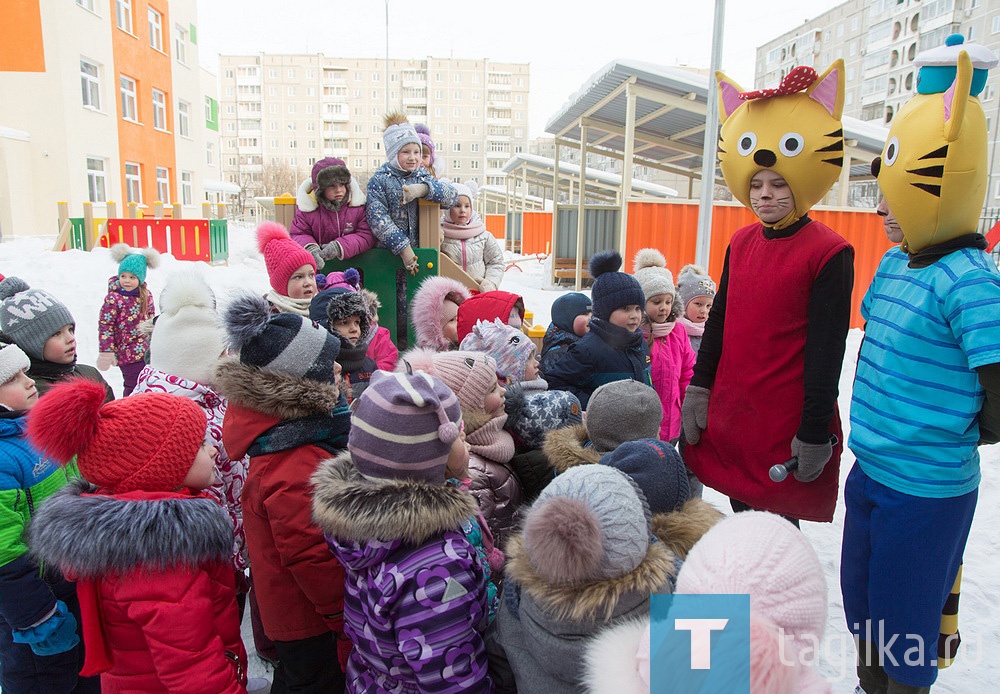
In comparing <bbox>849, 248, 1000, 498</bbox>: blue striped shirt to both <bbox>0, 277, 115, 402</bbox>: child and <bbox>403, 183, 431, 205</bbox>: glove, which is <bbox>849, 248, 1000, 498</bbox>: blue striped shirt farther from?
<bbox>403, 183, 431, 205</bbox>: glove

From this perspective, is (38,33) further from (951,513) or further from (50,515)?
(951,513)

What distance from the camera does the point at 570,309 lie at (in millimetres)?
3570

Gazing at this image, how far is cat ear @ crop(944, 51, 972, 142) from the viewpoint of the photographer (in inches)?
66.0

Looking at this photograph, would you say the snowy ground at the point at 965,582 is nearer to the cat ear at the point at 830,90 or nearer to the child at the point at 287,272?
the child at the point at 287,272

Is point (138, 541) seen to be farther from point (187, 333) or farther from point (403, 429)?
point (187, 333)

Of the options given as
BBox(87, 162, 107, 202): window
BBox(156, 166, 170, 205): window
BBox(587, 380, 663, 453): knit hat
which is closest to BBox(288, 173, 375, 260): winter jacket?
BBox(587, 380, 663, 453): knit hat

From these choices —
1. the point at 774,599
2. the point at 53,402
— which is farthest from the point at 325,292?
the point at 774,599

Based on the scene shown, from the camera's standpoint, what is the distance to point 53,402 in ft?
5.11

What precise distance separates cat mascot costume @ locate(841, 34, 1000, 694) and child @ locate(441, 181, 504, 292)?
128 inches

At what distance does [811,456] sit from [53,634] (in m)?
2.36

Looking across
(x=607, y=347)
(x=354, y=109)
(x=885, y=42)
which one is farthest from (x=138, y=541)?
(x=354, y=109)

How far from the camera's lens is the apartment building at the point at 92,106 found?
58.4 ft

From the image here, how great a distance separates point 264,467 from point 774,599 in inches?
54.9

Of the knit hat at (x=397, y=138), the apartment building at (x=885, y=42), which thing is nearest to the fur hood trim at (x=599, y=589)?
the knit hat at (x=397, y=138)
